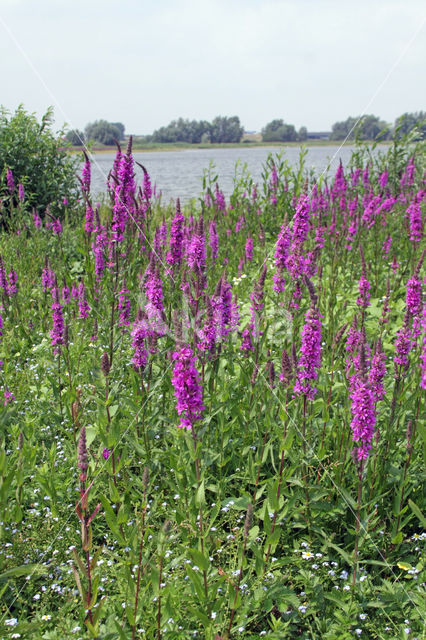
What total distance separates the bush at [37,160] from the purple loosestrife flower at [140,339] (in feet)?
24.6

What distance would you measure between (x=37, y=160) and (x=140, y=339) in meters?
8.48

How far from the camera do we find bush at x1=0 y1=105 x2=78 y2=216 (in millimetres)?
9883

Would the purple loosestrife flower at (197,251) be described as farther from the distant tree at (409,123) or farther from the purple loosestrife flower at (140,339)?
the distant tree at (409,123)

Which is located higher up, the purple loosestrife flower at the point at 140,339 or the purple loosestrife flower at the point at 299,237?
the purple loosestrife flower at the point at 299,237

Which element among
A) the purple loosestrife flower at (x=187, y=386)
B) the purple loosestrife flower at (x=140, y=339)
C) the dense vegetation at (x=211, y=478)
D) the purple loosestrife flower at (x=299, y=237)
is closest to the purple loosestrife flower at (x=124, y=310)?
the dense vegetation at (x=211, y=478)

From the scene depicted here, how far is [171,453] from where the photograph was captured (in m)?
3.01

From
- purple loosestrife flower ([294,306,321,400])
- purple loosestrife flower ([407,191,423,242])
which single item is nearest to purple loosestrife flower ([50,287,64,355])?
purple loosestrife flower ([294,306,321,400])

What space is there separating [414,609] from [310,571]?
0.51m

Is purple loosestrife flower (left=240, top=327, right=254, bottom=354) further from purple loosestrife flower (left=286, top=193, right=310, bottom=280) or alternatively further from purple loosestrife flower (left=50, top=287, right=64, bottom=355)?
purple loosestrife flower (left=50, top=287, right=64, bottom=355)

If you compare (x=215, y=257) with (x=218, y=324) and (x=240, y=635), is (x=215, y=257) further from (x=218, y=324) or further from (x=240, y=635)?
(x=240, y=635)

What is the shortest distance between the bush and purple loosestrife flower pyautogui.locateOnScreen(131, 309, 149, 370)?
24.6 ft

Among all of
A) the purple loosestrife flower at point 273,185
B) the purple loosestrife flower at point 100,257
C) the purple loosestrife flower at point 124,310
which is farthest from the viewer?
the purple loosestrife flower at point 273,185

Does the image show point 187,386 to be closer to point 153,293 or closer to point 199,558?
point 199,558

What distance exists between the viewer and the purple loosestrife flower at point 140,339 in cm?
303
